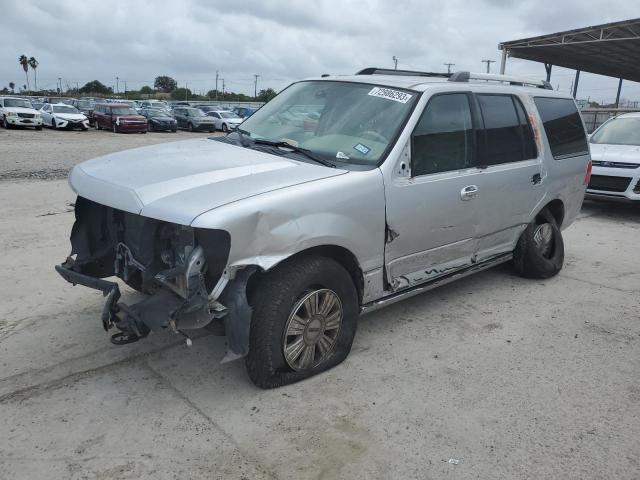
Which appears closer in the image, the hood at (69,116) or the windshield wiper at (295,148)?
the windshield wiper at (295,148)

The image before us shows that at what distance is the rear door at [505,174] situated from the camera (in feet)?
14.4

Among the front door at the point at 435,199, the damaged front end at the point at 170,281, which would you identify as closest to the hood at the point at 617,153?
the front door at the point at 435,199

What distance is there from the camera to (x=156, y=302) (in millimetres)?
3041

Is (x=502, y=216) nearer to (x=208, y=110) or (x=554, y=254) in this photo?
(x=554, y=254)

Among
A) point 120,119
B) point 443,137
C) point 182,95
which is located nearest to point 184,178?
point 443,137

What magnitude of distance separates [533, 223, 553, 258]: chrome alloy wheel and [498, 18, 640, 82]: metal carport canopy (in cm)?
1772

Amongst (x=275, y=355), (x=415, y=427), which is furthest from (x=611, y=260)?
(x=275, y=355)

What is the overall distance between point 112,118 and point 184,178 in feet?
90.7

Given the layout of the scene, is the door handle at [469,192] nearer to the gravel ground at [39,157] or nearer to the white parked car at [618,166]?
the white parked car at [618,166]

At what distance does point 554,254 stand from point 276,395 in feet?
12.0

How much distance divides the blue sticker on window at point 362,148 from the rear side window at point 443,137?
1.07ft

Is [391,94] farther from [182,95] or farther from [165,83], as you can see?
[165,83]

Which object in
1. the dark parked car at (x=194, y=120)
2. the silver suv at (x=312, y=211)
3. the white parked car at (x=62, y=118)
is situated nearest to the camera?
the silver suv at (x=312, y=211)

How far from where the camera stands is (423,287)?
13.7 feet
